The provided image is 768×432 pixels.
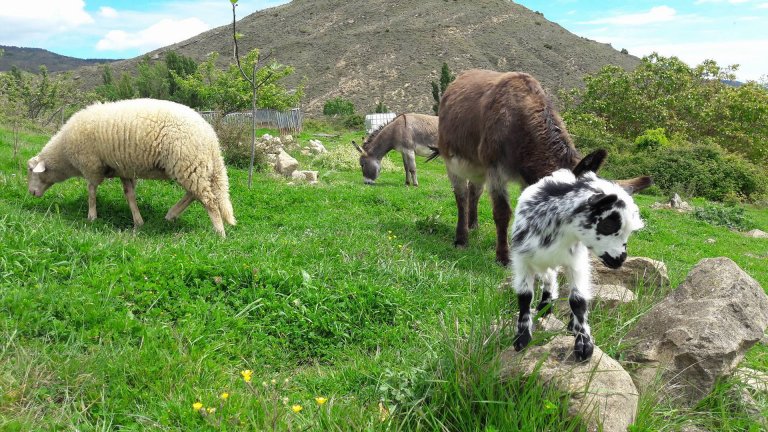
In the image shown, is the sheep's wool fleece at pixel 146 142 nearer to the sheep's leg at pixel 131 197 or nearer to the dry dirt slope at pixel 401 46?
the sheep's leg at pixel 131 197

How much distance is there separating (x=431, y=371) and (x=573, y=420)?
0.98m

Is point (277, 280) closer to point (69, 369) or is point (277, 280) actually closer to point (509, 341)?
point (69, 369)

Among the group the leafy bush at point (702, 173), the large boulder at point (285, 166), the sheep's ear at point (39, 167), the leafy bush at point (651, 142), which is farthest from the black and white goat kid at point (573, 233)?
the leafy bush at point (651, 142)

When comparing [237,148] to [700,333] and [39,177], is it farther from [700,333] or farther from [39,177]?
[700,333]

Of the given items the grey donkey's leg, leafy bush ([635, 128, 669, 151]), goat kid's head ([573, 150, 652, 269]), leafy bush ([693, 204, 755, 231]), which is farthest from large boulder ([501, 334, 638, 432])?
leafy bush ([635, 128, 669, 151])

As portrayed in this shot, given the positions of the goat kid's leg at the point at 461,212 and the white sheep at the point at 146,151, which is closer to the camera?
the white sheep at the point at 146,151

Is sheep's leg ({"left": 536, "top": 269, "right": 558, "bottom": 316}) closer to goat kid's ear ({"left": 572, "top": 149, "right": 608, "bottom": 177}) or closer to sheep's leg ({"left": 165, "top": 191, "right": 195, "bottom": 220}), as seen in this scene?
goat kid's ear ({"left": 572, "top": 149, "right": 608, "bottom": 177})

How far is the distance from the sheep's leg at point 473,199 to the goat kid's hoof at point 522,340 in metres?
5.61

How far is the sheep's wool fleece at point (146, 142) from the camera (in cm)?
772

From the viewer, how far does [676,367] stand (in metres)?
3.81

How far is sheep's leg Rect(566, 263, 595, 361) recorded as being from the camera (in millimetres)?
3379

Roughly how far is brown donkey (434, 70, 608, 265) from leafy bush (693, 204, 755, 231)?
983 cm

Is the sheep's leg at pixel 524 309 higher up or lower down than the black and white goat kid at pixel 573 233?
lower down

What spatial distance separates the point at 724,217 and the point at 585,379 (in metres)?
→ 15.1
